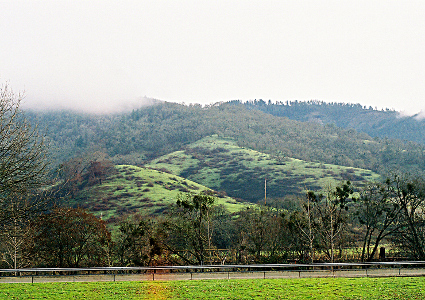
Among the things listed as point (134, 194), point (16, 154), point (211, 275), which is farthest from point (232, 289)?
point (134, 194)

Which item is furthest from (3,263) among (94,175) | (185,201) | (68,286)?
(94,175)

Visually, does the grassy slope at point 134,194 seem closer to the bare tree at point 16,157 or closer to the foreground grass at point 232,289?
the foreground grass at point 232,289

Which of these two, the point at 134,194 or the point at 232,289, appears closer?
the point at 232,289

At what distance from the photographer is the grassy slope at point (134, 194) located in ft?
469

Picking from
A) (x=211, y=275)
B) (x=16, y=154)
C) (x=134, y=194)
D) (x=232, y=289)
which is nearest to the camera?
(x=16, y=154)

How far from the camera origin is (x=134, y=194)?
162 meters

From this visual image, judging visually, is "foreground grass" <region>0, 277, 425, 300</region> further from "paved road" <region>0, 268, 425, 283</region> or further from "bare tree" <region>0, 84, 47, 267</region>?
"bare tree" <region>0, 84, 47, 267</region>

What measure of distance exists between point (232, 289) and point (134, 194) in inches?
5643

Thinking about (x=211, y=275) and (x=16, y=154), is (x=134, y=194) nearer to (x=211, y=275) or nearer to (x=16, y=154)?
(x=211, y=275)

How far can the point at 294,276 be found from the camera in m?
27.7

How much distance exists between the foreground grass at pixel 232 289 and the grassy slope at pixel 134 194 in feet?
345

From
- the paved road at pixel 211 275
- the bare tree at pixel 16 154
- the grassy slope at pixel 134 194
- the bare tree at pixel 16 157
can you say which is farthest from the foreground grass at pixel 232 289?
the grassy slope at pixel 134 194

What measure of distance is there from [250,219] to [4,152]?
145 feet

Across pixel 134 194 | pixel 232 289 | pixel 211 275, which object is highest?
pixel 134 194
